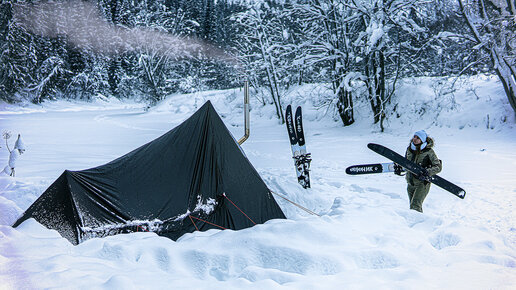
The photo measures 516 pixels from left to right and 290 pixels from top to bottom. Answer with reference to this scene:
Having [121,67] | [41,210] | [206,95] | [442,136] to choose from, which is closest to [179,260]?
[41,210]

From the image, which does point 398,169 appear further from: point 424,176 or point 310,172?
point 310,172

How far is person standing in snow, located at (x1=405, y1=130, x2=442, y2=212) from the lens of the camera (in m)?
4.66

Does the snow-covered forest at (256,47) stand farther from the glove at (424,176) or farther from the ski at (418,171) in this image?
the glove at (424,176)

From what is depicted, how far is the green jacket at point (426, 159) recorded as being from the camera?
4.65 m

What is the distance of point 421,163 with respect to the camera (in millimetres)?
4824

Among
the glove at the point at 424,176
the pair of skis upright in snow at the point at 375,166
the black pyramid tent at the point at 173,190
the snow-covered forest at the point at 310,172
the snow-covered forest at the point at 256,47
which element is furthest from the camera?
the snow-covered forest at the point at 256,47

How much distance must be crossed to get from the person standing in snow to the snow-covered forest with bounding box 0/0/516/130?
5.36 m

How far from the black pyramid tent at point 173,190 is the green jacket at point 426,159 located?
228 cm

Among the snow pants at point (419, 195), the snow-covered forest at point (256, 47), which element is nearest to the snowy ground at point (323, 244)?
the snow pants at point (419, 195)

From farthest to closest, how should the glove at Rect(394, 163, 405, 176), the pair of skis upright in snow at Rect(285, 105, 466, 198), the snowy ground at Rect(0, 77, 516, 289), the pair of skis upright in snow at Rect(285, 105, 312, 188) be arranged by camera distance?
the pair of skis upright in snow at Rect(285, 105, 312, 188) < the glove at Rect(394, 163, 405, 176) < the pair of skis upright in snow at Rect(285, 105, 466, 198) < the snowy ground at Rect(0, 77, 516, 289)

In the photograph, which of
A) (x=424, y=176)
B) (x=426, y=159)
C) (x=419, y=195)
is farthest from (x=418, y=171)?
(x=419, y=195)

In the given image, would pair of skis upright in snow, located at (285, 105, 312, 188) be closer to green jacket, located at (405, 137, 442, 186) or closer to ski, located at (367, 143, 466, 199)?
ski, located at (367, 143, 466, 199)

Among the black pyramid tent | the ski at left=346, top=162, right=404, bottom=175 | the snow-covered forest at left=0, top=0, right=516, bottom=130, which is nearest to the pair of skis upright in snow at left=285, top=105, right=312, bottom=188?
the ski at left=346, top=162, right=404, bottom=175

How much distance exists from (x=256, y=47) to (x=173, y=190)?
1767cm
